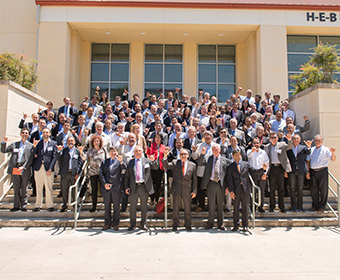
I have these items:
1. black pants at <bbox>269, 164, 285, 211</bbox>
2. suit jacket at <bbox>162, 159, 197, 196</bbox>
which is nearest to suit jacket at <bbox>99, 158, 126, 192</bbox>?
suit jacket at <bbox>162, 159, 197, 196</bbox>

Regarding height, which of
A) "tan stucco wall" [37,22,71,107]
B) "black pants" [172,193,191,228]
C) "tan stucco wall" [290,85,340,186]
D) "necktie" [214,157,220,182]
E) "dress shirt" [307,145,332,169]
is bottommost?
"black pants" [172,193,191,228]

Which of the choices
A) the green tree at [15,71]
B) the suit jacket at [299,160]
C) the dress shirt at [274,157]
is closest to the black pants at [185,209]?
the dress shirt at [274,157]

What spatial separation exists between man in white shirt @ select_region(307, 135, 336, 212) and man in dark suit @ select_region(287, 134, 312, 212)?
264 millimetres

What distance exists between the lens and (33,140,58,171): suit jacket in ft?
27.2

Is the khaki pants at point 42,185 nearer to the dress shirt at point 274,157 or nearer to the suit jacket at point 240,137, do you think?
the suit jacket at point 240,137

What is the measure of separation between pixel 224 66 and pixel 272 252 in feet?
44.2

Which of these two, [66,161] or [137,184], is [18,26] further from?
[137,184]

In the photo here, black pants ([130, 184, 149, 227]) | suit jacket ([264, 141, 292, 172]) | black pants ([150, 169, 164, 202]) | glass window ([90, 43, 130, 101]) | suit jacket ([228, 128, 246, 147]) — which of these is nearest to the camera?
black pants ([130, 184, 149, 227])

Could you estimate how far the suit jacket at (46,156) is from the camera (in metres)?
8.29

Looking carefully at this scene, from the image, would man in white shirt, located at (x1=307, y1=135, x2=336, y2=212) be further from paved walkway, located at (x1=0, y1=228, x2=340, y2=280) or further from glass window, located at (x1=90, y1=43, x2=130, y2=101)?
glass window, located at (x1=90, y1=43, x2=130, y2=101)

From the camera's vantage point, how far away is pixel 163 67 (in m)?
17.7

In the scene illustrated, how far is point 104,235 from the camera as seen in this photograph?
6941 mm

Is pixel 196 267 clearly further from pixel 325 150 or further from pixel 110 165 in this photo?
pixel 325 150

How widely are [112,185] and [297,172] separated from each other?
4722 millimetres
